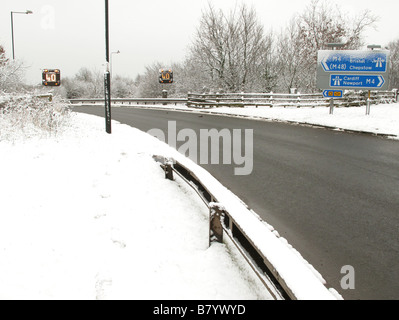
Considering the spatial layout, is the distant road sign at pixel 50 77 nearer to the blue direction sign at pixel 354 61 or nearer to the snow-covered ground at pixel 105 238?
the blue direction sign at pixel 354 61

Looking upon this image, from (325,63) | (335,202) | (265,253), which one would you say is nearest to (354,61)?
(325,63)

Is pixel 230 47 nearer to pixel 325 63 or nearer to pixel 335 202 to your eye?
pixel 325 63

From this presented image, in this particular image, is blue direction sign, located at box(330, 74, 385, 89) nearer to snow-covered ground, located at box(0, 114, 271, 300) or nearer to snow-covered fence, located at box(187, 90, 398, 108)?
snow-covered fence, located at box(187, 90, 398, 108)

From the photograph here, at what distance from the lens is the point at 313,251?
3848 millimetres

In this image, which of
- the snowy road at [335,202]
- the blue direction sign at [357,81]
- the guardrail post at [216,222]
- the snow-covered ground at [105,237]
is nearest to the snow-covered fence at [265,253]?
the guardrail post at [216,222]

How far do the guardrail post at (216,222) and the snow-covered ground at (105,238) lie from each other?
103 millimetres

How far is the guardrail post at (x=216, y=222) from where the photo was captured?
13.1 ft

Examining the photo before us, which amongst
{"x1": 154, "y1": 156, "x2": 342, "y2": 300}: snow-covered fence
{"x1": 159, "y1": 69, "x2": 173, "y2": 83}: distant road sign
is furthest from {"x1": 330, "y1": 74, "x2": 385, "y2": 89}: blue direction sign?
{"x1": 159, "y1": 69, "x2": 173, "y2": 83}: distant road sign

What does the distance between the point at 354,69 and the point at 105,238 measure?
15.3m

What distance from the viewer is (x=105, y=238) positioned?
4.32 meters

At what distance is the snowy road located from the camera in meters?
3.55

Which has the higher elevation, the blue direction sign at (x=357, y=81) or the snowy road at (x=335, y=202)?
the blue direction sign at (x=357, y=81)
